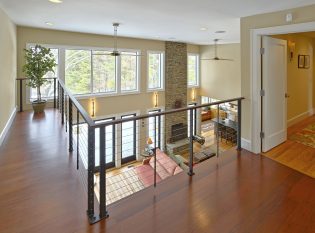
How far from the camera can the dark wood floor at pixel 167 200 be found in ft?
7.21

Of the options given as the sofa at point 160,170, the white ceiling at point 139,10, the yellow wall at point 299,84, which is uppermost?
the white ceiling at point 139,10

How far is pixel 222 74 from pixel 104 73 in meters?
5.22

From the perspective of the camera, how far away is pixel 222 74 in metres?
10.5

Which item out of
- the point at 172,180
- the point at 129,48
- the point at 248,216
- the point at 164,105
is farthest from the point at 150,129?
the point at 248,216

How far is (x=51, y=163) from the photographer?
10.3 feet

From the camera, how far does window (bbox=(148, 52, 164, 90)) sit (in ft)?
31.1

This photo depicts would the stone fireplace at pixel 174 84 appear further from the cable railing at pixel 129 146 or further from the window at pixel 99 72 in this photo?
the window at pixel 99 72

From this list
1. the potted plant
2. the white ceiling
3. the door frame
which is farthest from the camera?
the potted plant

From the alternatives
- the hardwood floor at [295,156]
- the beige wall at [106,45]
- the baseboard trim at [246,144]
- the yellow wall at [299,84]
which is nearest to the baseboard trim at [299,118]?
the yellow wall at [299,84]

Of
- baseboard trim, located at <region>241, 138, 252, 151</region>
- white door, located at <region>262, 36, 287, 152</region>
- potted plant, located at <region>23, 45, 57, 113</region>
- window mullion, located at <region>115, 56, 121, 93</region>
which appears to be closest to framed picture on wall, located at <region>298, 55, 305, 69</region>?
white door, located at <region>262, 36, 287, 152</region>

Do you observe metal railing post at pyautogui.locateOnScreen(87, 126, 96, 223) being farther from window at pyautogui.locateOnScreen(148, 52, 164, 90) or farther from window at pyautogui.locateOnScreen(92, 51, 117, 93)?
window at pyautogui.locateOnScreen(148, 52, 164, 90)

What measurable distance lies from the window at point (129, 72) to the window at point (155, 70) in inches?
27.5

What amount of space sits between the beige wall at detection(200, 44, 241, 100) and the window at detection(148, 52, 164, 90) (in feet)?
8.26

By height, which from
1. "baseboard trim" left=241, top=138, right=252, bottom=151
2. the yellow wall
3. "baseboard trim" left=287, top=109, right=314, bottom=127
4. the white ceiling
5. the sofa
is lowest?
the sofa
